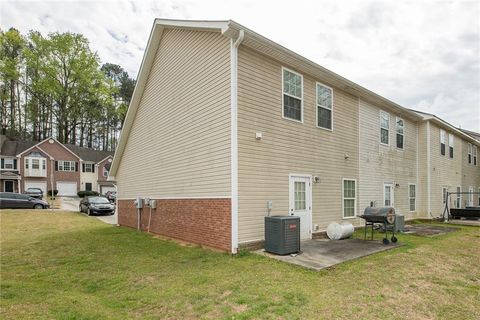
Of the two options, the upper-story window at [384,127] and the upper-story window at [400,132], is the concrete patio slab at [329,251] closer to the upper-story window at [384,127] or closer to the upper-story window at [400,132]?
the upper-story window at [384,127]

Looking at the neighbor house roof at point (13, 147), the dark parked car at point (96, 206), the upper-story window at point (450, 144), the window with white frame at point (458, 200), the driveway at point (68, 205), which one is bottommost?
the driveway at point (68, 205)

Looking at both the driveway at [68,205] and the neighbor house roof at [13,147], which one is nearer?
the driveway at [68,205]

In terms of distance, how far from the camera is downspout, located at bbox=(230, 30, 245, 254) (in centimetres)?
760

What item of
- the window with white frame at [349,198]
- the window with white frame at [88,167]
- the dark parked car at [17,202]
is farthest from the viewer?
the window with white frame at [88,167]

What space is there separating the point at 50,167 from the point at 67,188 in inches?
136

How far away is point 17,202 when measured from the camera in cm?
2528

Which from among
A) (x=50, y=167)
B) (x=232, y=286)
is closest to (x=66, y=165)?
(x=50, y=167)

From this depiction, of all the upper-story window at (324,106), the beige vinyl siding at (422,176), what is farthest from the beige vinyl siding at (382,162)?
the upper-story window at (324,106)

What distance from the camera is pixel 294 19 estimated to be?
11445 mm

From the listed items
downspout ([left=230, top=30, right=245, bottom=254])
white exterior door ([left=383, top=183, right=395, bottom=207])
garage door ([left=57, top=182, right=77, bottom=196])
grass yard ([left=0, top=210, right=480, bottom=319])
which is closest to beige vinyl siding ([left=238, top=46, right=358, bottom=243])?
downspout ([left=230, top=30, right=245, bottom=254])

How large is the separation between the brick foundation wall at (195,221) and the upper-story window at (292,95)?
11.8ft

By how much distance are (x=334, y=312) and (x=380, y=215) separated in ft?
19.1

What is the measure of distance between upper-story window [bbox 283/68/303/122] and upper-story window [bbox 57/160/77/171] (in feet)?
129

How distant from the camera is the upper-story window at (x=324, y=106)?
419 inches
